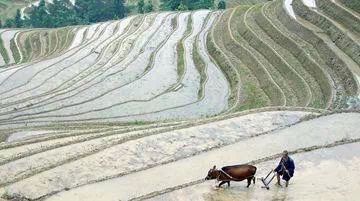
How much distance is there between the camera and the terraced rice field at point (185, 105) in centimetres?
1586

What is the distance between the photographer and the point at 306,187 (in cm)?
1484

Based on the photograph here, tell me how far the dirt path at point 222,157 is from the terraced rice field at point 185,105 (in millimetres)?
57

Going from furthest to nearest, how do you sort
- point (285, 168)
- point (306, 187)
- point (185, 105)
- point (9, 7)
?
1. point (9, 7)
2. point (185, 105)
3. point (306, 187)
4. point (285, 168)

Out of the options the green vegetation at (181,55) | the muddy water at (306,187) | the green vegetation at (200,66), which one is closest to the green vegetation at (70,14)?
the green vegetation at (181,55)

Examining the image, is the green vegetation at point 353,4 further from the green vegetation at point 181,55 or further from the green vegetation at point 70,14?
the green vegetation at point 70,14

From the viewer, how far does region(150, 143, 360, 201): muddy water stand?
46.5 feet

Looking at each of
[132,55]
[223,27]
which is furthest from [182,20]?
Result: [132,55]

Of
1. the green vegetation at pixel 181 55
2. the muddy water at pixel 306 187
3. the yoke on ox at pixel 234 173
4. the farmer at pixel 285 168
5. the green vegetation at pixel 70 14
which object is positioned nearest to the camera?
the yoke on ox at pixel 234 173

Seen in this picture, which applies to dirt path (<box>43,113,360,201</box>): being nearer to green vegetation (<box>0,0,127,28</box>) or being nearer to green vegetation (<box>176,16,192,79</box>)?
green vegetation (<box>176,16,192,79</box>)

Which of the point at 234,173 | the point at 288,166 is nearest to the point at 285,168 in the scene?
the point at 288,166

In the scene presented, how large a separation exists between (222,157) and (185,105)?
14208 mm

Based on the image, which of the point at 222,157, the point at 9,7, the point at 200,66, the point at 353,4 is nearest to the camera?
the point at 222,157

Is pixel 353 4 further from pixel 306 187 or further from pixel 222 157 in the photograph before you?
pixel 306 187

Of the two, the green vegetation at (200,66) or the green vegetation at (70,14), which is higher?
the green vegetation at (70,14)
